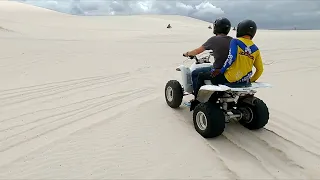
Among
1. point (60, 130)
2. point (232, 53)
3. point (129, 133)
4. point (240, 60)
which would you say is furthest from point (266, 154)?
point (60, 130)

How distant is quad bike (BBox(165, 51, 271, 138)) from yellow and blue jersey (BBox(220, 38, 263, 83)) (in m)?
0.13

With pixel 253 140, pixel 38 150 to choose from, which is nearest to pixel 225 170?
pixel 253 140

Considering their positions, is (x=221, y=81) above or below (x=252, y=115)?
above

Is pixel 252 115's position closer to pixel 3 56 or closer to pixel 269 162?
pixel 269 162

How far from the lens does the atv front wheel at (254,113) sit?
4.43 metres

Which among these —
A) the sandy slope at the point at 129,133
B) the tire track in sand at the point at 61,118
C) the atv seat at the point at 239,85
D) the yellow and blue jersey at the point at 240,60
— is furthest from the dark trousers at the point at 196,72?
the tire track in sand at the point at 61,118

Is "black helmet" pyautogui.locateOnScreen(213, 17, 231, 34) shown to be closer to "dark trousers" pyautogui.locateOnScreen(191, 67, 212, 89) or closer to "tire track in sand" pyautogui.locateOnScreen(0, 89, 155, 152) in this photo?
"dark trousers" pyautogui.locateOnScreen(191, 67, 212, 89)

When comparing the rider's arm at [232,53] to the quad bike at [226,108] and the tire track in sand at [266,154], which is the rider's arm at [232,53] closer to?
the quad bike at [226,108]

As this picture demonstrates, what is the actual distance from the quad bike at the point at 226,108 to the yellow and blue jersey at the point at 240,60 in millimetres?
126

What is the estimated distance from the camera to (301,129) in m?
4.79

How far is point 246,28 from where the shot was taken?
408cm

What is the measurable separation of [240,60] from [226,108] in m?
0.77

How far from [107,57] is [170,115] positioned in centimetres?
617

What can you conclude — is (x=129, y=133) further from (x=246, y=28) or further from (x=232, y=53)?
(x=246, y=28)
